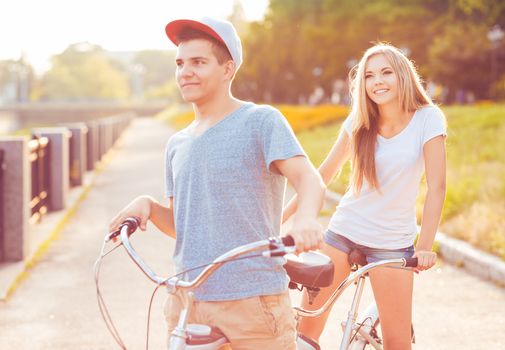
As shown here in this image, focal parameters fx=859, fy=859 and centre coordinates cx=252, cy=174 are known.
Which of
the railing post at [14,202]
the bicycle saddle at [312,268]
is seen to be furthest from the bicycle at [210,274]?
the railing post at [14,202]

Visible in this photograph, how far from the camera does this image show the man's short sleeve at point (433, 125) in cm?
349

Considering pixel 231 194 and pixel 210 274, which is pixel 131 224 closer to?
pixel 231 194

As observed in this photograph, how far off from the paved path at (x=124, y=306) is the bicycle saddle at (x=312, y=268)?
304 cm

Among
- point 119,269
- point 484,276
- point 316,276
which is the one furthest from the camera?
point 119,269

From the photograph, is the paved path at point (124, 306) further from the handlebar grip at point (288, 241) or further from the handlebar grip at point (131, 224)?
the handlebar grip at point (288, 241)

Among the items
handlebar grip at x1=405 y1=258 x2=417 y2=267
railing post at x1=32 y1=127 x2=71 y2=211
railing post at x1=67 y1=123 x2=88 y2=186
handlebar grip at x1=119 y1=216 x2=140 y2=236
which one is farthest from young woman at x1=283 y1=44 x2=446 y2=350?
railing post at x1=67 y1=123 x2=88 y2=186

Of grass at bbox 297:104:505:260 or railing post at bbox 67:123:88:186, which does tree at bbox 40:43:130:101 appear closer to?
grass at bbox 297:104:505:260

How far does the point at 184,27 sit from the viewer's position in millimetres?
2623

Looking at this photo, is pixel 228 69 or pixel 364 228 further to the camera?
pixel 364 228

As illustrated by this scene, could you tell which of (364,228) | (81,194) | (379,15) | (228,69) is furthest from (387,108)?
(379,15)

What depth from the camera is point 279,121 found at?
101 inches

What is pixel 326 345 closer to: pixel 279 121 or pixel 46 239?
pixel 279 121

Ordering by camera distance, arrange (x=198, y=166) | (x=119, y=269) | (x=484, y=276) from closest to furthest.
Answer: (x=198, y=166)
(x=484, y=276)
(x=119, y=269)

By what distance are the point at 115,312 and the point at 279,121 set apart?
4.22 m
